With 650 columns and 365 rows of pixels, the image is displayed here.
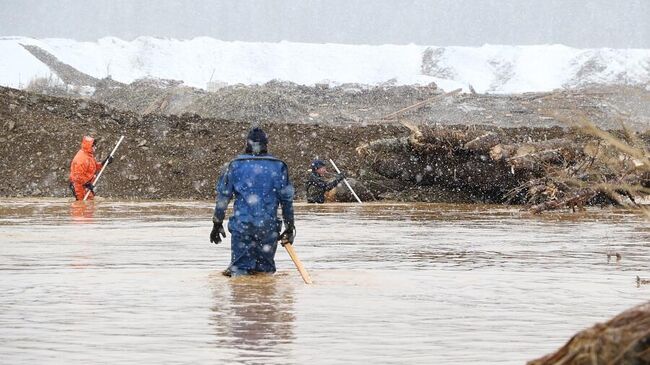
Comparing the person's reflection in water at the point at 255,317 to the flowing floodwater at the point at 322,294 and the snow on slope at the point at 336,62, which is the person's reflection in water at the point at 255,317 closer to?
the flowing floodwater at the point at 322,294

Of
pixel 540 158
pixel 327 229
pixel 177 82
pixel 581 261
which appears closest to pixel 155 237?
pixel 327 229

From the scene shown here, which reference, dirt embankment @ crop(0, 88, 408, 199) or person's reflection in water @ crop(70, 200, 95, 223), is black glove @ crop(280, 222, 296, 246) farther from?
dirt embankment @ crop(0, 88, 408, 199)

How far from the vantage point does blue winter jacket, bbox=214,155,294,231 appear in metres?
13.0

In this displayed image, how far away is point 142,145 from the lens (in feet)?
135

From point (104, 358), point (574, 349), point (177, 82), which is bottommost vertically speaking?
point (104, 358)

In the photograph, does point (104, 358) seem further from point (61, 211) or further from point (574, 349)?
point (61, 211)

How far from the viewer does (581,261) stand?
15.5 meters

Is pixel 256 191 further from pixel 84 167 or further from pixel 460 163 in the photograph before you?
pixel 460 163

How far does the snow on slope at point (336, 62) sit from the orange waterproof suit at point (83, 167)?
1812 inches

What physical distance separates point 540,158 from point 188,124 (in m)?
16.8

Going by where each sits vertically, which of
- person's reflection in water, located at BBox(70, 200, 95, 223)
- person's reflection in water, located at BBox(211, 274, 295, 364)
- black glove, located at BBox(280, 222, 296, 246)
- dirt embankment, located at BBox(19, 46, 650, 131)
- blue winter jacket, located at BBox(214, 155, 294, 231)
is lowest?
person's reflection in water, located at BBox(211, 274, 295, 364)

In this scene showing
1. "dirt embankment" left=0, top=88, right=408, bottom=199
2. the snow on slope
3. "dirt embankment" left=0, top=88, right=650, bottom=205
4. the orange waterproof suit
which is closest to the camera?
the orange waterproof suit

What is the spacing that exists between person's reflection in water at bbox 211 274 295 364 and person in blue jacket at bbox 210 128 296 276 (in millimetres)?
295

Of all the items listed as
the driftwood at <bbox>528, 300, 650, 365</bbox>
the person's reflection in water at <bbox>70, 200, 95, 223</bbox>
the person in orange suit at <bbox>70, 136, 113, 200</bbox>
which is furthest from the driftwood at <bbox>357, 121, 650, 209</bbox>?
the driftwood at <bbox>528, 300, 650, 365</bbox>
